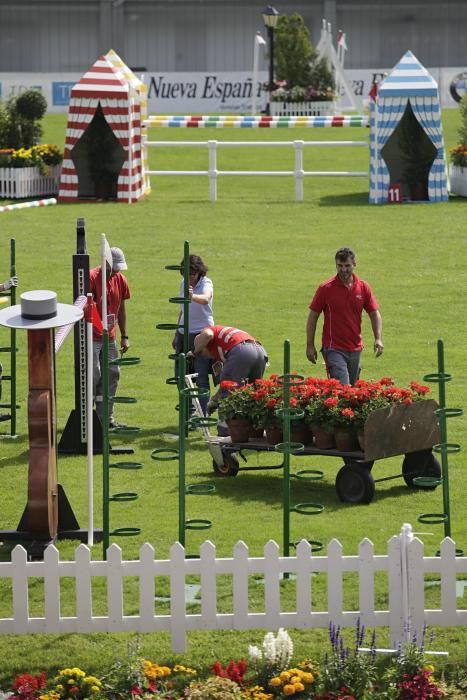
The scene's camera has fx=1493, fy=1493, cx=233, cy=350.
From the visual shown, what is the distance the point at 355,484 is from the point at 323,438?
44 centimetres

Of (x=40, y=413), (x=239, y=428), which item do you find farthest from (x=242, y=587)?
(x=239, y=428)

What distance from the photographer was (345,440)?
11.7m

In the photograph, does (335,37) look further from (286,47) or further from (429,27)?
(286,47)

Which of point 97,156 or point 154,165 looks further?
point 154,165

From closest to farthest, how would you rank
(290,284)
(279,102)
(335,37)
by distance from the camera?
(290,284) < (279,102) < (335,37)

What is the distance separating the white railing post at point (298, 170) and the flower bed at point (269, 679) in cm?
1977

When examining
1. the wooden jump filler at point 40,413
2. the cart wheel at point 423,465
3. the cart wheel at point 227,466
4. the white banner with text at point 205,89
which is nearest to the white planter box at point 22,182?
the cart wheel at point 227,466

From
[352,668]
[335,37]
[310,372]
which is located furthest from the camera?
[335,37]

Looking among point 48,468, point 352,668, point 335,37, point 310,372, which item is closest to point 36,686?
point 352,668

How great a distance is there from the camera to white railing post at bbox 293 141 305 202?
27.6 m

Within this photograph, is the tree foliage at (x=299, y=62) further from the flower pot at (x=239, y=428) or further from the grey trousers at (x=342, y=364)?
the flower pot at (x=239, y=428)

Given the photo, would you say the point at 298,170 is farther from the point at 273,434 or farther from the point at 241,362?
the point at 273,434

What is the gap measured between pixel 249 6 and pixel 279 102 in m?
21.7

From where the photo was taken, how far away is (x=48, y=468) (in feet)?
34.0
